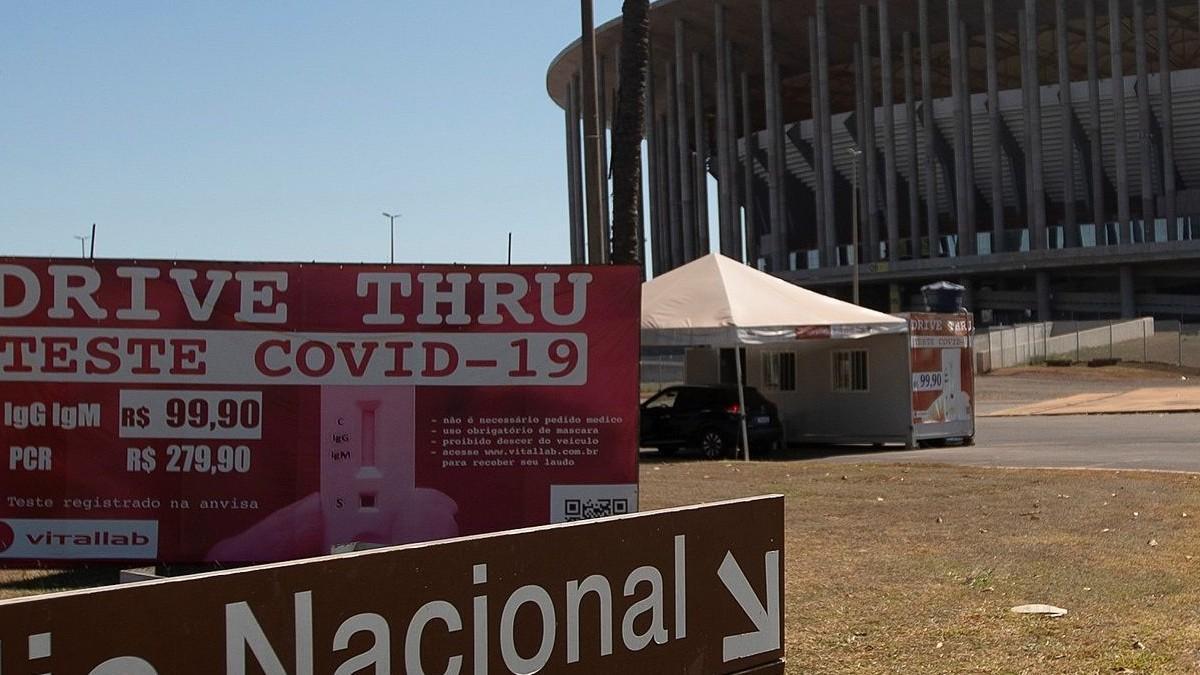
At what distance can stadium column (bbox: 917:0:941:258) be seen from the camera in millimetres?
66375

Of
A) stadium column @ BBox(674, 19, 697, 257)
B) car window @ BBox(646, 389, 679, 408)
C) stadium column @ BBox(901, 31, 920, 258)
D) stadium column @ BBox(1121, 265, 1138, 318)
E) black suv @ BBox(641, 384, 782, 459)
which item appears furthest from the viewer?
stadium column @ BBox(674, 19, 697, 257)

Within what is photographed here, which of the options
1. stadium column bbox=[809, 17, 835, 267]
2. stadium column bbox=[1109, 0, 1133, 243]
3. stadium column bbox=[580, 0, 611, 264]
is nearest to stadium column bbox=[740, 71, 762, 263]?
stadium column bbox=[809, 17, 835, 267]

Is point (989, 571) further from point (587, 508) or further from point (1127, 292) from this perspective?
point (1127, 292)

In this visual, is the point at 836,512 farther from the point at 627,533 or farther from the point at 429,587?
the point at 429,587

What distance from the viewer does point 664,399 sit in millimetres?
26000

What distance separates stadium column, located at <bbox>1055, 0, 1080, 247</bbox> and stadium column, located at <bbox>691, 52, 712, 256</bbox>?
19.5 m

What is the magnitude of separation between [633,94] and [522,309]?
34.7ft

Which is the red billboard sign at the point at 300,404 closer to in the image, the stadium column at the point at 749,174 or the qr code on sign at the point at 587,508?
the qr code on sign at the point at 587,508

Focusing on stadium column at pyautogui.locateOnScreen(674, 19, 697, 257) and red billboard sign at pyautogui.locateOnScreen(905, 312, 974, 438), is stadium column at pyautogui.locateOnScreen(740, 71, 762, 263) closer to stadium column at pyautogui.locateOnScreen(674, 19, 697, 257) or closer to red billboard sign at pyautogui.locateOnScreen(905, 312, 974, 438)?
stadium column at pyautogui.locateOnScreen(674, 19, 697, 257)

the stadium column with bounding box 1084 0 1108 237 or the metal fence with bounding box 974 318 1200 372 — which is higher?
the stadium column with bounding box 1084 0 1108 237

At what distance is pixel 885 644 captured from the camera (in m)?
7.76

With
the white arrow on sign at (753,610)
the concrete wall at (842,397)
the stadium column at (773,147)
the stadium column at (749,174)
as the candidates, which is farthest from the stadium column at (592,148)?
the stadium column at (749,174)

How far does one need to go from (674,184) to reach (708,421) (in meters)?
58.5

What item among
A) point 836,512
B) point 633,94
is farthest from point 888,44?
point 836,512
